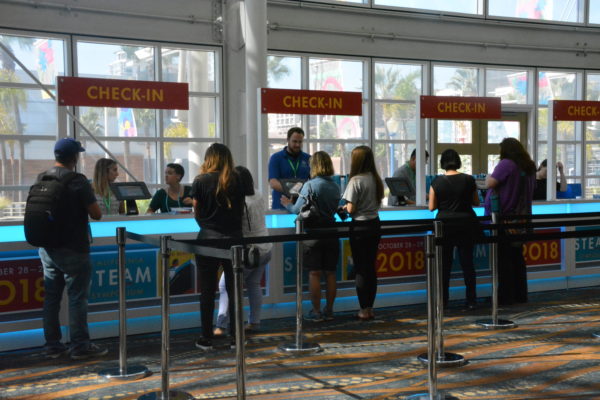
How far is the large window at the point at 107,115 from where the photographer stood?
991cm

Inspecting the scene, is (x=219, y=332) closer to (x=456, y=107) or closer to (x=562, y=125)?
(x=456, y=107)

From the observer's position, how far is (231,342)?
15.4ft

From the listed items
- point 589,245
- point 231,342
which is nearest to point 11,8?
point 231,342

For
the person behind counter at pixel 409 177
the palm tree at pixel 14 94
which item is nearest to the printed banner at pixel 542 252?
the person behind counter at pixel 409 177

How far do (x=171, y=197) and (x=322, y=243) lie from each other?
1.86 metres

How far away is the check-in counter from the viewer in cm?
475

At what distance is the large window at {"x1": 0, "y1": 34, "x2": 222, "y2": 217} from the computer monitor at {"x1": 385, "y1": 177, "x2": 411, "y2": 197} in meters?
4.30

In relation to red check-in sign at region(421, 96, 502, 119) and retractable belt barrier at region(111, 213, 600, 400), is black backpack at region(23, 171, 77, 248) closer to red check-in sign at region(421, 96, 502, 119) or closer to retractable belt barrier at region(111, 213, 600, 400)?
retractable belt barrier at region(111, 213, 600, 400)

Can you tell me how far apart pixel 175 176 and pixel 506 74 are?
875 cm

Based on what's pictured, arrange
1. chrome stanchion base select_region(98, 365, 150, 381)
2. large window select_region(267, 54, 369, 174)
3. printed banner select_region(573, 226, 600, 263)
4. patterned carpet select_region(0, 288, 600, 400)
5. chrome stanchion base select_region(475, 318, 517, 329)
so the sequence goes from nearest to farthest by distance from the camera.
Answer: patterned carpet select_region(0, 288, 600, 400)
chrome stanchion base select_region(98, 365, 150, 381)
chrome stanchion base select_region(475, 318, 517, 329)
printed banner select_region(573, 226, 600, 263)
large window select_region(267, 54, 369, 174)

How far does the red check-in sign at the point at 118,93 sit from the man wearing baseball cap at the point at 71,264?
4.00 ft

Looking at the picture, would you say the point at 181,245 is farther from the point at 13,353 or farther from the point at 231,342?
the point at 13,353

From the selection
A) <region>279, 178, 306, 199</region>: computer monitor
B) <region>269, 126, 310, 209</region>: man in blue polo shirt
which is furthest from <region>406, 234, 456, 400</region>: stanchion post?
<region>269, 126, 310, 209</region>: man in blue polo shirt

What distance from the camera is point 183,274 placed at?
17.3 feet
